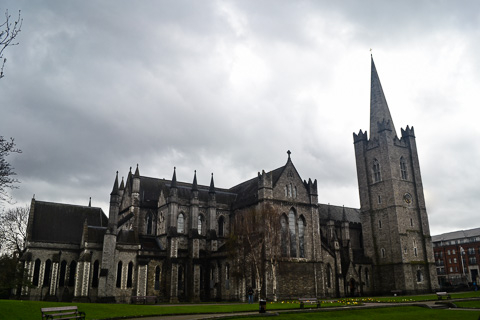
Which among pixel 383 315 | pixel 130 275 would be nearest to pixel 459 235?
pixel 130 275

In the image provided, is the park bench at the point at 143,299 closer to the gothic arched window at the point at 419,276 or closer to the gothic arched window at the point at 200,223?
the gothic arched window at the point at 200,223

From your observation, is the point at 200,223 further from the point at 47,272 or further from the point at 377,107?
the point at 377,107

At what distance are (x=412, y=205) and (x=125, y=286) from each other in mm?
45082

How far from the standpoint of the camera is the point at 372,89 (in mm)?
73625

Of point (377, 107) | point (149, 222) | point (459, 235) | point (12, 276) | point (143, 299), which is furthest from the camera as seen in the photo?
point (459, 235)

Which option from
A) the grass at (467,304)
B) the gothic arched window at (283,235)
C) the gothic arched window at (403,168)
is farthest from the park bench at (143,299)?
the gothic arched window at (403,168)

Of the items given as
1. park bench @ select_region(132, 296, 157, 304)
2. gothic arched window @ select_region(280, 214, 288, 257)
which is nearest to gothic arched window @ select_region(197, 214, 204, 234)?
gothic arched window @ select_region(280, 214, 288, 257)

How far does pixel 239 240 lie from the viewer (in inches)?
1852

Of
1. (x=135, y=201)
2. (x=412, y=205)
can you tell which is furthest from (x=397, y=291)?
(x=135, y=201)

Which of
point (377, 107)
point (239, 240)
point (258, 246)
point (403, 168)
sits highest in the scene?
point (377, 107)

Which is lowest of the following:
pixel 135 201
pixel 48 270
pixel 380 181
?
pixel 48 270

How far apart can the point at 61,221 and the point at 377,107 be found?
175 ft

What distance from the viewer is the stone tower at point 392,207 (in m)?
61.6

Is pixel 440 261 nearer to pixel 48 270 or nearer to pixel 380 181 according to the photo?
pixel 380 181
